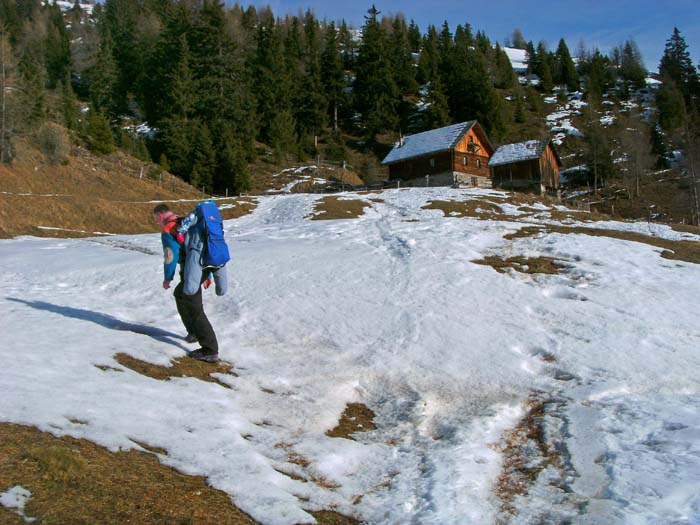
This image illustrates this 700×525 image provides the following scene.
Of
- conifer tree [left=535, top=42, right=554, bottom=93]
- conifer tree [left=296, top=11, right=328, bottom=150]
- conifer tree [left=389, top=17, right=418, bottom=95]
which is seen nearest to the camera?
conifer tree [left=296, top=11, right=328, bottom=150]

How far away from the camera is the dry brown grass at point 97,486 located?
3.63 meters

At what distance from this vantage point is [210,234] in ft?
26.1

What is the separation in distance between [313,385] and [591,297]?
7141 millimetres

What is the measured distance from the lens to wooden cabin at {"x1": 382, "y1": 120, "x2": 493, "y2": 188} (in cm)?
5384

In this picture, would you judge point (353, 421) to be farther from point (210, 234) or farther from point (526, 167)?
point (526, 167)

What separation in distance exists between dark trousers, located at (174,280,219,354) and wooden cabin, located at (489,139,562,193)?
55747 mm

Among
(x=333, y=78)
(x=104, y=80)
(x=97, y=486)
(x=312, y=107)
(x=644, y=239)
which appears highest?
(x=333, y=78)

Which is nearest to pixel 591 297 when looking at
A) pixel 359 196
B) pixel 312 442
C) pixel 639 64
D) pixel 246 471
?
pixel 312 442

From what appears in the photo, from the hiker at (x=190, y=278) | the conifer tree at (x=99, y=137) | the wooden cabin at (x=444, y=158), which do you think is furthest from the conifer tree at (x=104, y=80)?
the hiker at (x=190, y=278)

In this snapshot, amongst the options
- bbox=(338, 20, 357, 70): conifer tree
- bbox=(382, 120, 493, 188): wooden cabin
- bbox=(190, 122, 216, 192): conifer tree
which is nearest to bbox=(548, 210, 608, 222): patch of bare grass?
bbox=(382, 120, 493, 188): wooden cabin

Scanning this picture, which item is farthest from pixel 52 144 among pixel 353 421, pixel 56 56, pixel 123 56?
pixel 56 56

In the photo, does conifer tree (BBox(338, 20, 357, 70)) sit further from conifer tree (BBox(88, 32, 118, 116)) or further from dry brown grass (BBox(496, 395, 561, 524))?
dry brown grass (BBox(496, 395, 561, 524))

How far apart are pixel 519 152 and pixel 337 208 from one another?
3531 centimetres

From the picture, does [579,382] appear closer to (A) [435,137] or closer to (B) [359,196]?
(B) [359,196]
